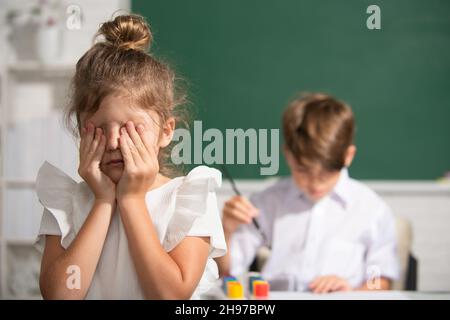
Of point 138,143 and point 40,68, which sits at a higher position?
point 40,68

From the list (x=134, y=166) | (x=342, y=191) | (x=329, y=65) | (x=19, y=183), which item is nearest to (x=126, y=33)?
(x=134, y=166)

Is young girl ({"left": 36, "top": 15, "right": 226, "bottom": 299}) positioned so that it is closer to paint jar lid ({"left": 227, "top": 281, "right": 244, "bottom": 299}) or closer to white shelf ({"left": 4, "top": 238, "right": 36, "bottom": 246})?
paint jar lid ({"left": 227, "top": 281, "right": 244, "bottom": 299})

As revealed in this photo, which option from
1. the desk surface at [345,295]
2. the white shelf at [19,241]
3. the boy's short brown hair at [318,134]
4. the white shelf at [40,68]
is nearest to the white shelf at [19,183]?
the white shelf at [19,241]

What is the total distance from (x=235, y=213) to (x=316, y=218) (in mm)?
224

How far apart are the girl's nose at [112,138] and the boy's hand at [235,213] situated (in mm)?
635

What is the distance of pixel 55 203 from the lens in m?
0.64

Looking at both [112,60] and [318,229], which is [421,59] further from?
[112,60]

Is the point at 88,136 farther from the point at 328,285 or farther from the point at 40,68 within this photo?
the point at 40,68

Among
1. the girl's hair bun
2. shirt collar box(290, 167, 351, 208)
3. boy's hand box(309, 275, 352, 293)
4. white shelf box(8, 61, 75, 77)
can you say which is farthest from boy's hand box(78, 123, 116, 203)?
white shelf box(8, 61, 75, 77)

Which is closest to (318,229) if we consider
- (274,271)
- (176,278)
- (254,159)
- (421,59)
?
(274,271)

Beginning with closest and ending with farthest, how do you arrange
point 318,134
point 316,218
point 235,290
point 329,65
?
point 235,290, point 318,134, point 316,218, point 329,65

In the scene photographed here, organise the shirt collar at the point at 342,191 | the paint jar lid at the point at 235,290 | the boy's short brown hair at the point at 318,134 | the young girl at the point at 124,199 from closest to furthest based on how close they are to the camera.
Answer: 1. the young girl at the point at 124,199
2. the paint jar lid at the point at 235,290
3. the boy's short brown hair at the point at 318,134
4. the shirt collar at the point at 342,191

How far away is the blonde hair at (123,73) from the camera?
0.62m

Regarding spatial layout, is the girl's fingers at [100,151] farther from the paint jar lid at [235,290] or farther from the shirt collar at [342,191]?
the shirt collar at [342,191]
